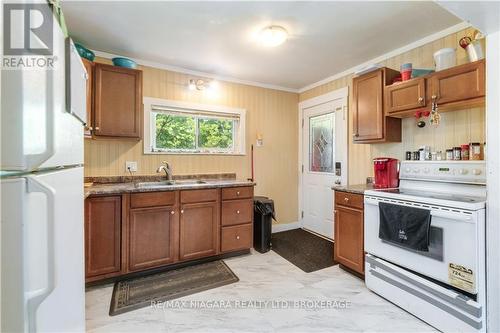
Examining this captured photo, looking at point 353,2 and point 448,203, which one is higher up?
point 353,2

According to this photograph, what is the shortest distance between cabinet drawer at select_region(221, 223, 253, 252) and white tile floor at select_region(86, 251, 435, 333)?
526 mm

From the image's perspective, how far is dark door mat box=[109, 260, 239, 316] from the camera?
6.81 ft

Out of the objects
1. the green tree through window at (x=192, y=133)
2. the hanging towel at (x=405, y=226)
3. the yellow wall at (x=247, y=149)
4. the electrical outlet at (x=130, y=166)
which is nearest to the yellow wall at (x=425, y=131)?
the hanging towel at (x=405, y=226)

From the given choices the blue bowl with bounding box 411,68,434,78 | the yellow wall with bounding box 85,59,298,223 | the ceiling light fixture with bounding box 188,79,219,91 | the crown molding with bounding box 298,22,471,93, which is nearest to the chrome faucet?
the yellow wall with bounding box 85,59,298,223

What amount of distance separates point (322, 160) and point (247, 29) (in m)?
2.25

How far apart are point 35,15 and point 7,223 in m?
0.61

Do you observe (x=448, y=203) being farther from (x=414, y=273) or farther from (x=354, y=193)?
(x=354, y=193)

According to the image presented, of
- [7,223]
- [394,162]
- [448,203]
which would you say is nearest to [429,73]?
[394,162]

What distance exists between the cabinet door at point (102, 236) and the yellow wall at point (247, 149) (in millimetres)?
700

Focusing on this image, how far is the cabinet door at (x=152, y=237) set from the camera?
2.43 metres

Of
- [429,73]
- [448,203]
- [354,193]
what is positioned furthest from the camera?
[354,193]

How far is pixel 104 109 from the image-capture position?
2.57 metres

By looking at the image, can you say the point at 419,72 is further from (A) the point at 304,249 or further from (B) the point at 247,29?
(A) the point at 304,249

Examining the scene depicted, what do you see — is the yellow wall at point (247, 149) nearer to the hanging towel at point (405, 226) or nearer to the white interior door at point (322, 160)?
the white interior door at point (322, 160)
